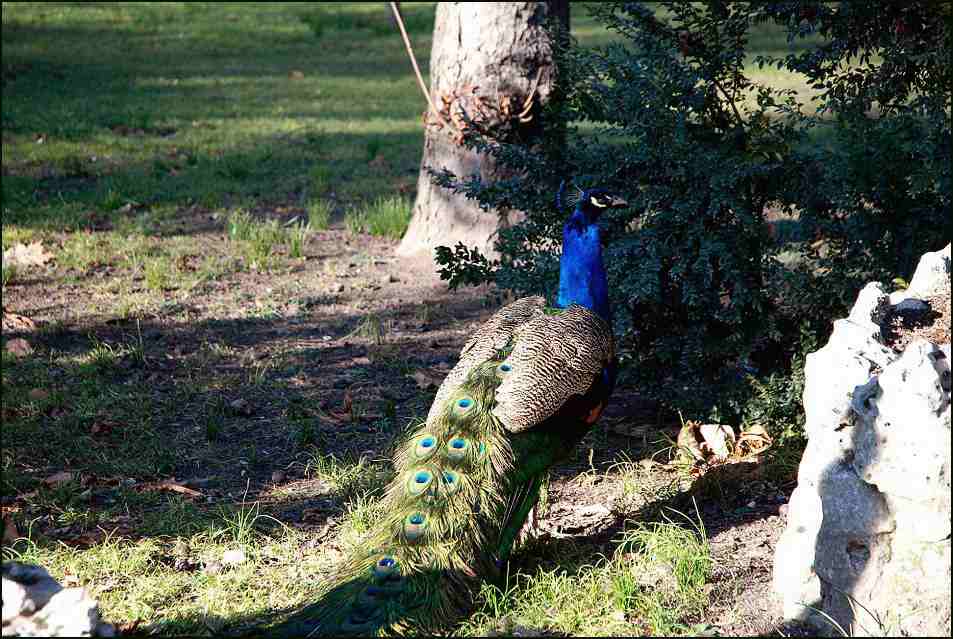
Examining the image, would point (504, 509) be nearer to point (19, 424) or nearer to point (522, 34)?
point (19, 424)

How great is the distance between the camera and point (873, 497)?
9.67 ft

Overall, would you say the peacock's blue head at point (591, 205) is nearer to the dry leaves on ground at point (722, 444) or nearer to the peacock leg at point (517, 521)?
the dry leaves on ground at point (722, 444)

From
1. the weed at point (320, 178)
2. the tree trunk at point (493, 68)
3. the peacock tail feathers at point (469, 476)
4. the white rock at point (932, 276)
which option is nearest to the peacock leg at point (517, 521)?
the peacock tail feathers at point (469, 476)

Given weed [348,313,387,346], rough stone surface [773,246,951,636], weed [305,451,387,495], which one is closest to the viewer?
rough stone surface [773,246,951,636]

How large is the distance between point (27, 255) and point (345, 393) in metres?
3.03

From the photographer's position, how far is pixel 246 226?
24.7ft

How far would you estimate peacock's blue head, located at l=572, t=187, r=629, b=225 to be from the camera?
4312mm

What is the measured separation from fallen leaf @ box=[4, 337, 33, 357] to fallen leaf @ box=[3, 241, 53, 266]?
52.8 inches

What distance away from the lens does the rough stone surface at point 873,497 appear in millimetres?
2793

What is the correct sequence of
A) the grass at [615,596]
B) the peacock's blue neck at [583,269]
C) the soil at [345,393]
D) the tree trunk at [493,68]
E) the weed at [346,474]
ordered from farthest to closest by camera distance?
1. the tree trunk at [493,68]
2. the weed at [346,474]
3. the peacock's blue neck at [583,269]
4. the soil at [345,393]
5. the grass at [615,596]

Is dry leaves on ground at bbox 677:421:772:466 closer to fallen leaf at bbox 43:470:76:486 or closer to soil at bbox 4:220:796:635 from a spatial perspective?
soil at bbox 4:220:796:635

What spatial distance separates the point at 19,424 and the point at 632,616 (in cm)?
312

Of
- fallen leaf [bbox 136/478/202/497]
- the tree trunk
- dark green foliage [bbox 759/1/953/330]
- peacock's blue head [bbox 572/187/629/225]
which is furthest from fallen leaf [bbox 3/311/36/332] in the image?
dark green foliage [bbox 759/1/953/330]

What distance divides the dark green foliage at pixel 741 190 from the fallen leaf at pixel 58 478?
82.1 inches
